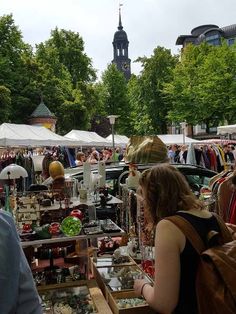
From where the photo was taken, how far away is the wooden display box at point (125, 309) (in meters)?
2.71

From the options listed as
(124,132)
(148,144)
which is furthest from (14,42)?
(148,144)

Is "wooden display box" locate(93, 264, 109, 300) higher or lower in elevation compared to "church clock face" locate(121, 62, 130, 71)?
lower

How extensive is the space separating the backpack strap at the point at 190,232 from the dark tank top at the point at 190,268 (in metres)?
0.02

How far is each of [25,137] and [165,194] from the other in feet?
36.2

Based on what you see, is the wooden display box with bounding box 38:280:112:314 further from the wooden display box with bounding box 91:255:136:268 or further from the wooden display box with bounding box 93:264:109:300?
the wooden display box with bounding box 91:255:136:268

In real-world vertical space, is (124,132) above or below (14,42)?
below

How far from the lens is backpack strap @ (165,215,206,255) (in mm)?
1925

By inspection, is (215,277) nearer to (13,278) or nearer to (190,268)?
(190,268)

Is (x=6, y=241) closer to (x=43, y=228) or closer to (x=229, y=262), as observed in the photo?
(x=229, y=262)

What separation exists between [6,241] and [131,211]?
11.4ft

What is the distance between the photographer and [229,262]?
1.81 m

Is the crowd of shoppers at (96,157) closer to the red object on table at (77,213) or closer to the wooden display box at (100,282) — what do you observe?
the red object on table at (77,213)

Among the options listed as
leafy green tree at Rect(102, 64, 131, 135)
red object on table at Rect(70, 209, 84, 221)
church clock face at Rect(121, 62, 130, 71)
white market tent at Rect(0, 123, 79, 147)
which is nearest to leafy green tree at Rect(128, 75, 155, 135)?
leafy green tree at Rect(102, 64, 131, 135)

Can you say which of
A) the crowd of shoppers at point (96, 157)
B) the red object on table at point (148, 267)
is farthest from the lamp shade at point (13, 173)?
the crowd of shoppers at point (96, 157)
